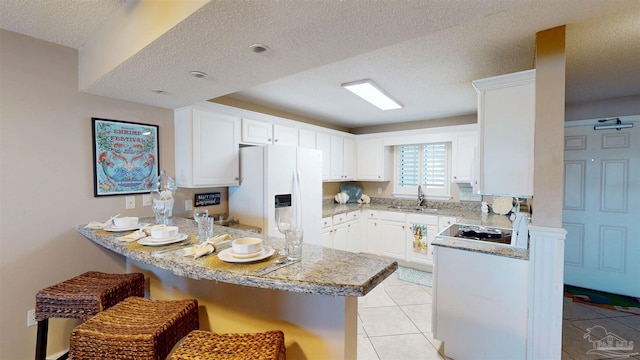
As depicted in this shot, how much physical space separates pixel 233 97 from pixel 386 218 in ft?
9.39

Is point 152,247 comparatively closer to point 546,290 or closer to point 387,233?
point 546,290

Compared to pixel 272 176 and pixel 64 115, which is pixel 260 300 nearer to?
pixel 272 176

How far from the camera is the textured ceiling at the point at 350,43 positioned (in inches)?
44.9

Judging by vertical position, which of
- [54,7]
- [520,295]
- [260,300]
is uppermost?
[54,7]

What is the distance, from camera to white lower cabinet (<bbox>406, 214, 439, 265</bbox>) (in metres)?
3.81

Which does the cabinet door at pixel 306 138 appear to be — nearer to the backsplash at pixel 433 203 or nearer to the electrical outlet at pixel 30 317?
the backsplash at pixel 433 203

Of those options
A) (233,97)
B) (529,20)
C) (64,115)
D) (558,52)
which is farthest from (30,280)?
(558,52)

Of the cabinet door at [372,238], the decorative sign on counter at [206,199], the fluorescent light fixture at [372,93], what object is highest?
the fluorescent light fixture at [372,93]

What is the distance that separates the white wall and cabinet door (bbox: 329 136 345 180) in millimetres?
2919

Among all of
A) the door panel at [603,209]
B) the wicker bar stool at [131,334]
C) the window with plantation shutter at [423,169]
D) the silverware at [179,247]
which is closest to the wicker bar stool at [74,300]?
the wicker bar stool at [131,334]

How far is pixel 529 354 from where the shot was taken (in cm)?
170

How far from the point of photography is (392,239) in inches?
165

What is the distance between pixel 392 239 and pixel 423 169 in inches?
52.4

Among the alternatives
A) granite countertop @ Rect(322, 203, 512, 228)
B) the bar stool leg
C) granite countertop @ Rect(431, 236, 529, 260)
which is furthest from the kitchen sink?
the bar stool leg
